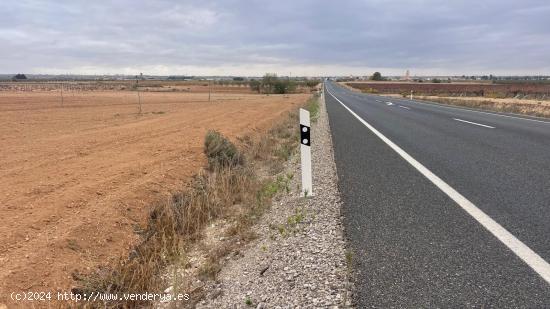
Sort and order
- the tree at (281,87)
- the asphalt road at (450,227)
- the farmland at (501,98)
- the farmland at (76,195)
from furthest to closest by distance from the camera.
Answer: the tree at (281,87) < the farmland at (501,98) < the farmland at (76,195) < the asphalt road at (450,227)

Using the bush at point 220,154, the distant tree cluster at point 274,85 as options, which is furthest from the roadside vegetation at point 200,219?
the distant tree cluster at point 274,85

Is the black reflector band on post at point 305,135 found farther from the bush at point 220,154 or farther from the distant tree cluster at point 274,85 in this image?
the distant tree cluster at point 274,85

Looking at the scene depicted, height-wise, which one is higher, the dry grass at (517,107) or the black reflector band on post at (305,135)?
the dry grass at (517,107)

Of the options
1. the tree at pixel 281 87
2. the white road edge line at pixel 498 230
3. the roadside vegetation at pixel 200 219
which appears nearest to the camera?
the white road edge line at pixel 498 230

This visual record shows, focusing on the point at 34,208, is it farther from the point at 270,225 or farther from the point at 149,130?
the point at 149,130

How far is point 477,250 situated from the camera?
11.6 ft

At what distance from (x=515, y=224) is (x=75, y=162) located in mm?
9582

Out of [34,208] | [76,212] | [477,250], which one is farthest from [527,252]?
[34,208]

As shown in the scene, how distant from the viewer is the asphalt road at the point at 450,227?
2922 mm

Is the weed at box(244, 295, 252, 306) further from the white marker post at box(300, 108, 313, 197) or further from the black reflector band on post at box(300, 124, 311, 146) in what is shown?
the black reflector band on post at box(300, 124, 311, 146)

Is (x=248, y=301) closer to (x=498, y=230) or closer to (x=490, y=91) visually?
(x=498, y=230)

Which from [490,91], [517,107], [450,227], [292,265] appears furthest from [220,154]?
[490,91]

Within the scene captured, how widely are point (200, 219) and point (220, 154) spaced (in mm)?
3667

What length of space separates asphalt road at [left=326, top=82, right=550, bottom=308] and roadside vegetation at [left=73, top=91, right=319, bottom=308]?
1.26m
